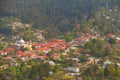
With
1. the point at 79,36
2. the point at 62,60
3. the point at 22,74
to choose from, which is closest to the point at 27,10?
the point at 79,36

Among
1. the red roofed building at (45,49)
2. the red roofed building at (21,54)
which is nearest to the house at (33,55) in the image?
the red roofed building at (21,54)

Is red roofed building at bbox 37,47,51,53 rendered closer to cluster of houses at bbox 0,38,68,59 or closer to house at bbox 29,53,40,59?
cluster of houses at bbox 0,38,68,59

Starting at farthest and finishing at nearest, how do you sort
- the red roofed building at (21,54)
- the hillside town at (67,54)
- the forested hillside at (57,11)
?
the forested hillside at (57,11) < the red roofed building at (21,54) < the hillside town at (67,54)

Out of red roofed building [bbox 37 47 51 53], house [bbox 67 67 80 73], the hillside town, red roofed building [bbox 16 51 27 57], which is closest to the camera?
house [bbox 67 67 80 73]

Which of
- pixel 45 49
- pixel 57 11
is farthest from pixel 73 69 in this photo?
pixel 57 11

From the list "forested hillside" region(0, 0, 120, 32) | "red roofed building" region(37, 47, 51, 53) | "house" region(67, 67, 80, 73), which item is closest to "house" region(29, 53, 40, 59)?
"red roofed building" region(37, 47, 51, 53)

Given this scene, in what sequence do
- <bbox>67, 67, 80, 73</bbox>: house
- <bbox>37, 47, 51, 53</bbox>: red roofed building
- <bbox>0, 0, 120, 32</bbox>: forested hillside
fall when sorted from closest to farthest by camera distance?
<bbox>67, 67, 80, 73</bbox>: house, <bbox>37, 47, 51, 53</bbox>: red roofed building, <bbox>0, 0, 120, 32</bbox>: forested hillside

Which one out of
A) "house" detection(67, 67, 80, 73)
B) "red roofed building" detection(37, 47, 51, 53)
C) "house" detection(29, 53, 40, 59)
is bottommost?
"house" detection(67, 67, 80, 73)

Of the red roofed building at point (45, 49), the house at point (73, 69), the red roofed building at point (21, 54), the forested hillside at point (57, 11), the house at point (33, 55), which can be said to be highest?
the forested hillside at point (57, 11)

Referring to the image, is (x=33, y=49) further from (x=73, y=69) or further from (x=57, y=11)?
(x=57, y=11)

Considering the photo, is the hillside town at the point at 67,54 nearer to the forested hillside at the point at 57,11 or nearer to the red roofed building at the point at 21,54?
the red roofed building at the point at 21,54
